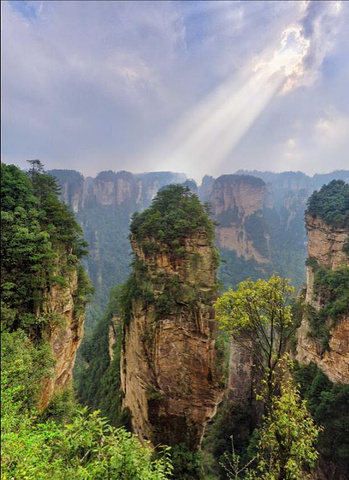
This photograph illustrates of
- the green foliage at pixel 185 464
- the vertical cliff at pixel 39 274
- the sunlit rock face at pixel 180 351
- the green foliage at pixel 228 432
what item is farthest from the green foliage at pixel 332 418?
the vertical cliff at pixel 39 274

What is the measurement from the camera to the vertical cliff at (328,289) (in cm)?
1552

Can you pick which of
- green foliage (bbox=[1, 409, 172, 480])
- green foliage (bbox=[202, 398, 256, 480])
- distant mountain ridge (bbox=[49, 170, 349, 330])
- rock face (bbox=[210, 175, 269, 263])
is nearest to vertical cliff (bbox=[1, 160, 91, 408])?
green foliage (bbox=[1, 409, 172, 480])

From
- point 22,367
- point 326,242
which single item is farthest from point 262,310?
point 326,242

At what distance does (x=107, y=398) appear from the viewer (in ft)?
81.5

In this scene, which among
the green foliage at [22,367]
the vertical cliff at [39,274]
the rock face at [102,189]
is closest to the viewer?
the green foliage at [22,367]

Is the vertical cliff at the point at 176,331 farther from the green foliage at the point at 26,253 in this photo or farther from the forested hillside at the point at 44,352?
the green foliage at the point at 26,253

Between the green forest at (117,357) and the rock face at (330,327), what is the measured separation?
520mm

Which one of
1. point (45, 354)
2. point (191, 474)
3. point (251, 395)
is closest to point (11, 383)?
point (45, 354)

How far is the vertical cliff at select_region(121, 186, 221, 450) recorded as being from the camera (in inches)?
645

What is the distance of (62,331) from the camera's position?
1063cm

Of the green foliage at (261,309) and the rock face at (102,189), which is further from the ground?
the rock face at (102,189)

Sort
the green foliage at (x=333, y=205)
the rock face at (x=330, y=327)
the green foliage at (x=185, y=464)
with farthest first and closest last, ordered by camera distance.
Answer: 1. the green foliage at (x=333, y=205)
2. the green foliage at (x=185, y=464)
3. the rock face at (x=330, y=327)

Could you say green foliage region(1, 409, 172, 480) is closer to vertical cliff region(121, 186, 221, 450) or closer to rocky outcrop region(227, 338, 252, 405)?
vertical cliff region(121, 186, 221, 450)

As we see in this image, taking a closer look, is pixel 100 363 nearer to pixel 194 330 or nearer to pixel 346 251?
pixel 194 330
